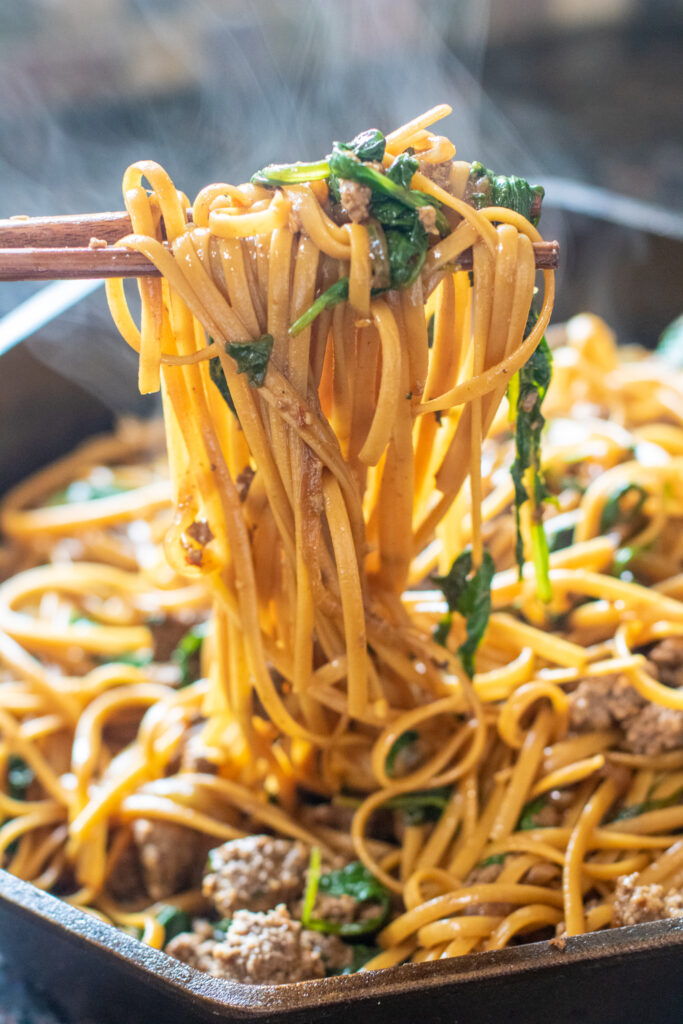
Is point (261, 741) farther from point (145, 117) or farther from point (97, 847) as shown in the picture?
point (145, 117)

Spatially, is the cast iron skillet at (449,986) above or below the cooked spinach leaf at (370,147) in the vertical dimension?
below

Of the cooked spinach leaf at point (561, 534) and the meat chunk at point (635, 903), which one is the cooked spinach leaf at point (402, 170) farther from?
the meat chunk at point (635, 903)

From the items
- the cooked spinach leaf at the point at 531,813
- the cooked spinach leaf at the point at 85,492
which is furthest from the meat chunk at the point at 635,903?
the cooked spinach leaf at the point at 85,492

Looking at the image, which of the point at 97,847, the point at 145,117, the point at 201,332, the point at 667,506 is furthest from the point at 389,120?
the point at 97,847

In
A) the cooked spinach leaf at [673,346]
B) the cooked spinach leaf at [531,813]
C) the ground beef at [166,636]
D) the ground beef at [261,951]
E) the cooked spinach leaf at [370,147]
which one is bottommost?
the ground beef at [261,951]

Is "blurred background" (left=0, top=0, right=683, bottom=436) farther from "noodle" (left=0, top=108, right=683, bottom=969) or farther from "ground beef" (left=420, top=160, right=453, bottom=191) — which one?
"ground beef" (left=420, top=160, right=453, bottom=191)
